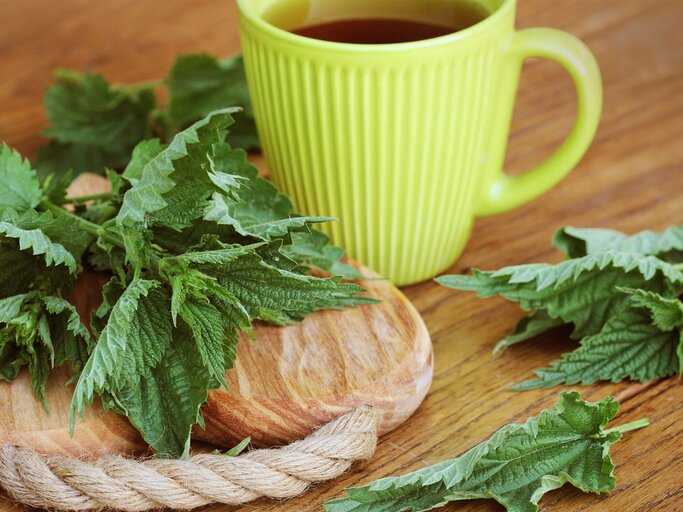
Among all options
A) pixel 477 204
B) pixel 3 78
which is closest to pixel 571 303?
pixel 477 204

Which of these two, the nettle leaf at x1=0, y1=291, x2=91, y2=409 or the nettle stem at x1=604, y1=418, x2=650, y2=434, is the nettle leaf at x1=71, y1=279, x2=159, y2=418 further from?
the nettle stem at x1=604, y1=418, x2=650, y2=434

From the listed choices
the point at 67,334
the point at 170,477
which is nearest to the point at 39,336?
the point at 67,334

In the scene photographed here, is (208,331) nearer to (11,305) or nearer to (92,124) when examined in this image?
(11,305)

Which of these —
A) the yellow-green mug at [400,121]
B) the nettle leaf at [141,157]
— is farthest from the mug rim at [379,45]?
the nettle leaf at [141,157]

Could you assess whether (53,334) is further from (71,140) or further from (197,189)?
(71,140)

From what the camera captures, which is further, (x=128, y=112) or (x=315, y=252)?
(x=128, y=112)
